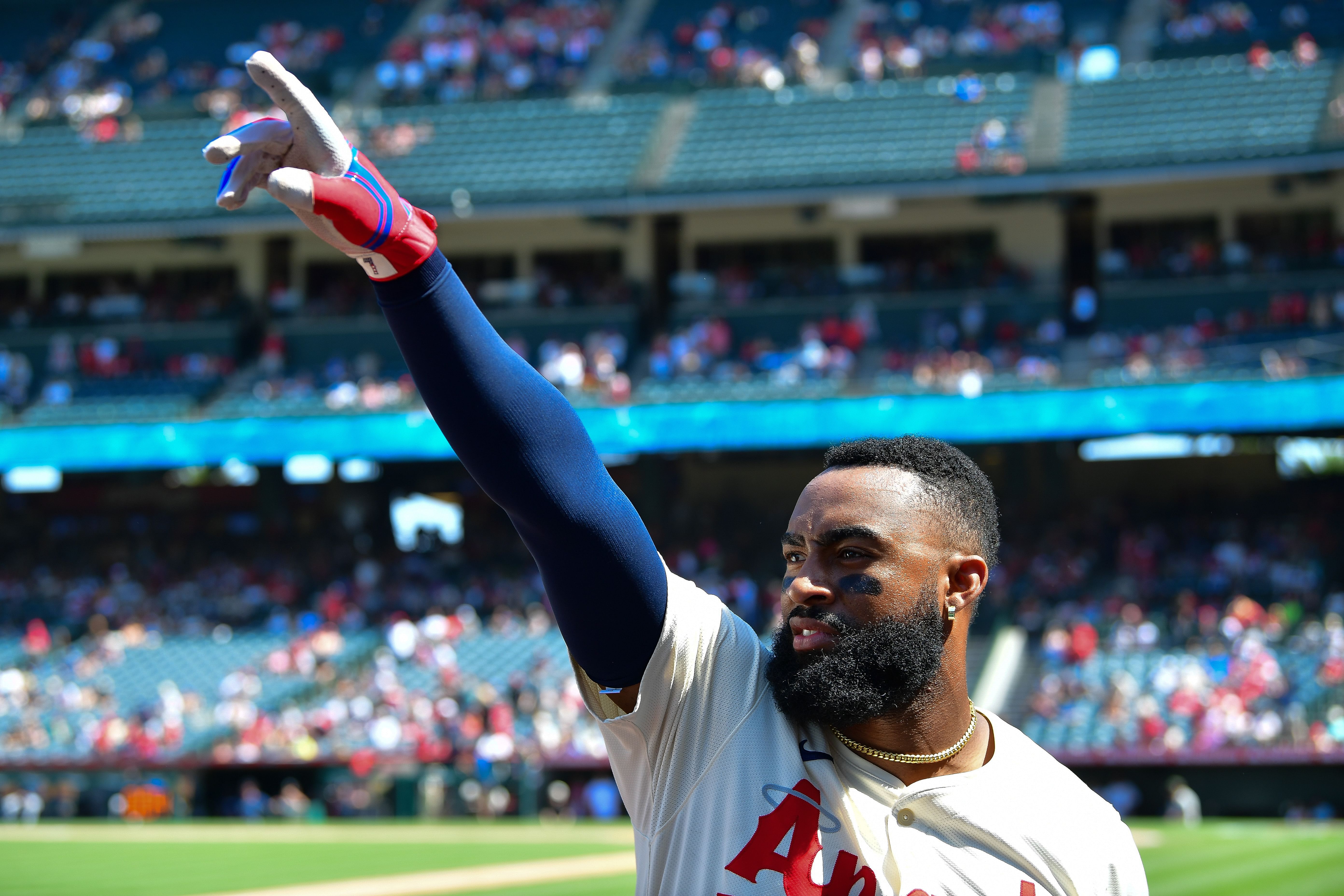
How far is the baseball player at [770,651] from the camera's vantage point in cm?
185

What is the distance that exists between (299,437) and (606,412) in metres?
5.70

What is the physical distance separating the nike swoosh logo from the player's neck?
5cm

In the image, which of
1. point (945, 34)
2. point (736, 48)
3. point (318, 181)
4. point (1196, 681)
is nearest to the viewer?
point (318, 181)

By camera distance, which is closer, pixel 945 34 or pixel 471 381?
pixel 471 381

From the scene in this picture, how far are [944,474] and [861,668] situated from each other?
371 millimetres

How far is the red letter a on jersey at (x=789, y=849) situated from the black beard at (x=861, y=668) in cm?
14

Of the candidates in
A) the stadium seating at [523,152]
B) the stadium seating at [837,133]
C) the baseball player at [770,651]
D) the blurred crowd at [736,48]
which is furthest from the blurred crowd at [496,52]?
the baseball player at [770,651]

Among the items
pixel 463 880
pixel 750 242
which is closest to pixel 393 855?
pixel 463 880

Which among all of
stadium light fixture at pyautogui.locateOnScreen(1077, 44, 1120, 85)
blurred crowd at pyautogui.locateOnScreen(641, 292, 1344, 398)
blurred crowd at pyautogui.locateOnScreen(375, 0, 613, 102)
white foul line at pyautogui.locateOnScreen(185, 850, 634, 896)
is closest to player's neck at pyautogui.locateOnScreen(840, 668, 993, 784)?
white foul line at pyautogui.locateOnScreen(185, 850, 634, 896)

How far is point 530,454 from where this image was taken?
72.4 inches

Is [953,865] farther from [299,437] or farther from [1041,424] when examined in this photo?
[299,437]

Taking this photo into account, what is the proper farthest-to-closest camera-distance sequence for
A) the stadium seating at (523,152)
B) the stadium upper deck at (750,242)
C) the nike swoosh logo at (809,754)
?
1. the stadium seating at (523,152)
2. the stadium upper deck at (750,242)
3. the nike swoosh logo at (809,754)

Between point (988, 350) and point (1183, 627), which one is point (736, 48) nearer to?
point (988, 350)

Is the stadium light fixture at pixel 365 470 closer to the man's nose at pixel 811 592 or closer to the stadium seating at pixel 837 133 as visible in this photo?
the stadium seating at pixel 837 133
